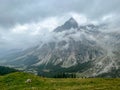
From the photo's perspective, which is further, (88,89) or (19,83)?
(19,83)

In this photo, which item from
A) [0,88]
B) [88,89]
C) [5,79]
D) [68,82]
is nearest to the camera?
[88,89]

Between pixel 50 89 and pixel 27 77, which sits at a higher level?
pixel 27 77

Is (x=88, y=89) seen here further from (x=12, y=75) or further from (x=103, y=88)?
(x=12, y=75)

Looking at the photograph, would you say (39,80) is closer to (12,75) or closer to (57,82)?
(57,82)

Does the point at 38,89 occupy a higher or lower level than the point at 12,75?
lower

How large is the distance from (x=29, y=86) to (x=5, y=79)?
14.1m

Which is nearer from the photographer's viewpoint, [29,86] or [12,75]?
[29,86]

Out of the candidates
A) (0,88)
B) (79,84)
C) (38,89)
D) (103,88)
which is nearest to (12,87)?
(0,88)

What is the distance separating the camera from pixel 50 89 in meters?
67.8

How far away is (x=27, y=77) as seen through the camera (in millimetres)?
83875

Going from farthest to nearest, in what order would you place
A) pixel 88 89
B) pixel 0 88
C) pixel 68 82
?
pixel 68 82, pixel 0 88, pixel 88 89

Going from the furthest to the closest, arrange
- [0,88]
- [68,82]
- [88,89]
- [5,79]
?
[5,79] → [68,82] → [0,88] → [88,89]

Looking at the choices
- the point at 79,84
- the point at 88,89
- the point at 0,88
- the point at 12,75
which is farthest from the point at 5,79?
the point at 88,89

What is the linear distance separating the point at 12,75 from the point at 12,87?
547 inches
